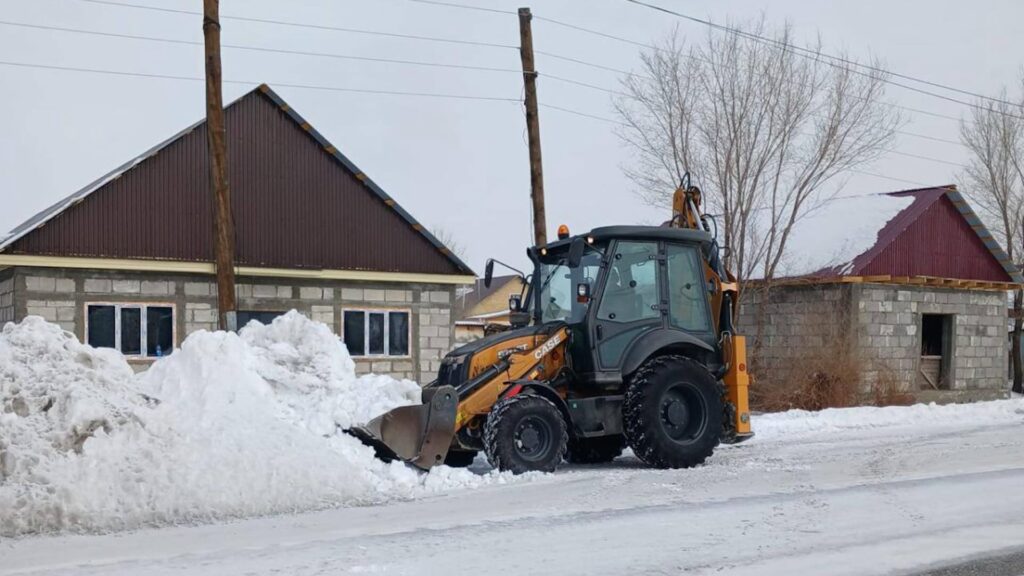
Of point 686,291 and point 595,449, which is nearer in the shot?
point 686,291

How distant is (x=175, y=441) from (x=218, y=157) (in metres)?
7.18

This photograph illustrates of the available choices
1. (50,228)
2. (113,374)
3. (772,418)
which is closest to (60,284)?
(50,228)

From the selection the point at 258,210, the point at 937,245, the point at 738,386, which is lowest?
the point at 738,386

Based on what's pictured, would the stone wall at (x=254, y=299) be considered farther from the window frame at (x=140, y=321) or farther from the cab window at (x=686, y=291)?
the cab window at (x=686, y=291)

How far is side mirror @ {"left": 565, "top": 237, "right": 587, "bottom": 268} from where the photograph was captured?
36.9 ft

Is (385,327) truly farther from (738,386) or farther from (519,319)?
(738,386)

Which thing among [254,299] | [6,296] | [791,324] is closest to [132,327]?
[6,296]

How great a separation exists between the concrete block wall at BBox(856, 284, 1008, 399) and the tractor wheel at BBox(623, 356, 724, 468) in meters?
11.8

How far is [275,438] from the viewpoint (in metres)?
10.1

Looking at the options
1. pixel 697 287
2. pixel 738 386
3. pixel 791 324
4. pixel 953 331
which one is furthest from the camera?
pixel 953 331

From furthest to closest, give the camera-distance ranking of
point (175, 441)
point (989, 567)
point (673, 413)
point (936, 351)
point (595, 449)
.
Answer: point (936, 351) → point (595, 449) → point (673, 413) → point (175, 441) → point (989, 567)

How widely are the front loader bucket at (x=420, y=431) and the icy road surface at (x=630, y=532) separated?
74 centimetres

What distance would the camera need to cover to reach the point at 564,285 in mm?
12234

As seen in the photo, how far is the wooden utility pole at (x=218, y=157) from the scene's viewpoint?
15656 millimetres
